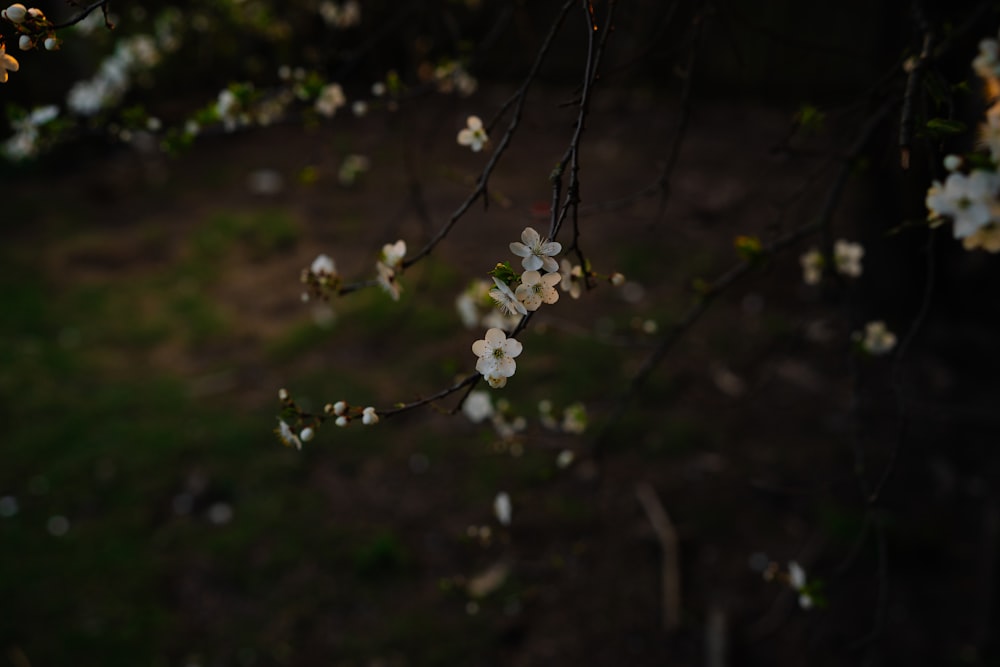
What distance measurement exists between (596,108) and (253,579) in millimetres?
5148

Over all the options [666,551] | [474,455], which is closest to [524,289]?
[666,551]

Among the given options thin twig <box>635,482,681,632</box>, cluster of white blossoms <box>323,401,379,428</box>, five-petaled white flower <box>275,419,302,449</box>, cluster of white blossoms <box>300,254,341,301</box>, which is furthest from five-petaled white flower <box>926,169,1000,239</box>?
thin twig <box>635,482,681,632</box>

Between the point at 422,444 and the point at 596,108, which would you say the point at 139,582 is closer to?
the point at 422,444

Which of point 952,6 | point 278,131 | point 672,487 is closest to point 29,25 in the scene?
point 672,487

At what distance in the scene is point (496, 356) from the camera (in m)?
1.02

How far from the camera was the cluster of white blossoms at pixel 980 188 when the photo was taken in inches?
32.5

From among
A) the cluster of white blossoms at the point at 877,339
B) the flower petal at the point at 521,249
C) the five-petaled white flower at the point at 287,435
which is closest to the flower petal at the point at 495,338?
the flower petal at the point at 521,249

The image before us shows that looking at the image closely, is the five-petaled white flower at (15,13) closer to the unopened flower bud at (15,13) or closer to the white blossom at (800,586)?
the unopened flower bud at (15,13)

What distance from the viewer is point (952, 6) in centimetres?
298

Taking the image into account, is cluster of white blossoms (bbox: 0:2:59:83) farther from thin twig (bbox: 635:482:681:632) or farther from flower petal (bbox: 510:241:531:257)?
thin twig (bbox: 635:482:681:632)

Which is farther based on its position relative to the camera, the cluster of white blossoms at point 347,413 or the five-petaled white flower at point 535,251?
the cluster of white blossoms at point 347,413

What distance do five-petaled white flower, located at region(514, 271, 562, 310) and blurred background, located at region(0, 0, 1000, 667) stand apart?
0.35 m

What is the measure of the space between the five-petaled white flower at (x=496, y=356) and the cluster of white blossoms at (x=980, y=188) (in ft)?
1.69

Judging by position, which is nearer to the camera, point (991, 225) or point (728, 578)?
point (991, 225)
